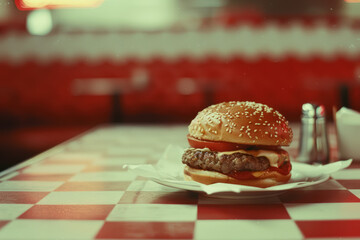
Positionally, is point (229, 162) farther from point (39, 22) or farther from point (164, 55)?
point (39, 22)

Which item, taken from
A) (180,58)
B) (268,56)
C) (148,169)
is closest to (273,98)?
(268,56)

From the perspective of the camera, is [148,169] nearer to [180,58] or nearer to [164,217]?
[164,217]

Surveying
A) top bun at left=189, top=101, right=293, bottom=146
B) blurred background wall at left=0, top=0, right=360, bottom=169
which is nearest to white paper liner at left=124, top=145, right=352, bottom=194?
top bun at left=189, top=101, right=293, bottom=146

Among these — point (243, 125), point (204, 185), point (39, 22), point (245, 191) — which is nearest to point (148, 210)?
point (204, 185)

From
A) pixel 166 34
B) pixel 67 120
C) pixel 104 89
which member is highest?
pixel 166 34

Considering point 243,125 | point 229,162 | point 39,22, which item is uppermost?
point 39,22

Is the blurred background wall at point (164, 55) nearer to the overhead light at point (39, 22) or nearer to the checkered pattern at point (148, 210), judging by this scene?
the overhead light at point (39, 22)

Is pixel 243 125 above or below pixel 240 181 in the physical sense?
above
